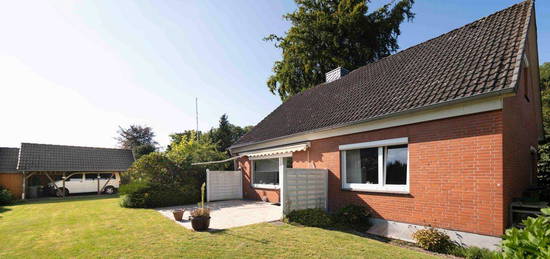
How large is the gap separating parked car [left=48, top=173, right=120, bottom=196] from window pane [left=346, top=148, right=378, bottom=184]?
25895 millimetres

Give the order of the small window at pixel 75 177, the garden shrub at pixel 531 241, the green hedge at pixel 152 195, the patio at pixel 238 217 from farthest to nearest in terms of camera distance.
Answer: the small window at pixel 75 177 < the green hedge at pixel 152 195 < the patio at pixel 238 217 < the garden shrub at pixel 531 241

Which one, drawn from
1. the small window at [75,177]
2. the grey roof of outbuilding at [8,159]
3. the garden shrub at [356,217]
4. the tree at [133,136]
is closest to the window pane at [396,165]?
the garden shrub at [356,217]

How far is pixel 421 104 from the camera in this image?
798 centimetres

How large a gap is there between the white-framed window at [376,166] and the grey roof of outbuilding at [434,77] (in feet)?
3.31

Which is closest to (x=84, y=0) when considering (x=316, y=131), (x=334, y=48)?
(x=316, y=131)

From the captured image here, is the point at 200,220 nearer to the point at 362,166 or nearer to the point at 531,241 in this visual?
the point at 362,166

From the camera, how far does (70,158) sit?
2688 centimetres

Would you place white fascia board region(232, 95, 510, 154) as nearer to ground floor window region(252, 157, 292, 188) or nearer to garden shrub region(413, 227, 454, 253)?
ground floor window region(252, 157, 292, 188)

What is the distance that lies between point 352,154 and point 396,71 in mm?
4409

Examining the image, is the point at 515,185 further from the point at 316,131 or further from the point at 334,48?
the point at 334,48

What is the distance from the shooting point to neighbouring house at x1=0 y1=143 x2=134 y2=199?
23.8 m

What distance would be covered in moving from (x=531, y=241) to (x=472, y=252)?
399cm

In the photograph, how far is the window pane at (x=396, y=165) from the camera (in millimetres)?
8578

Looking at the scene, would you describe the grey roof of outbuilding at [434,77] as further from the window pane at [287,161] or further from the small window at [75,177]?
the small window at [75,177]
